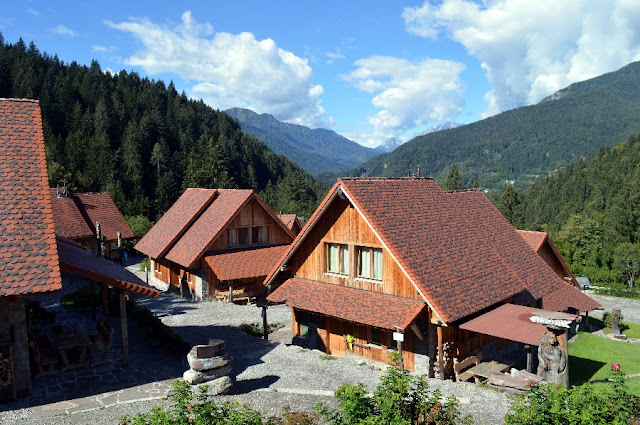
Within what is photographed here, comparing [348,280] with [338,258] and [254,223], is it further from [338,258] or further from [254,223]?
A: [254,223]

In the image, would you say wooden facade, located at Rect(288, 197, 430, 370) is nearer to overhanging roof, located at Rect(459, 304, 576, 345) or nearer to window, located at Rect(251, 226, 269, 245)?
overhanging roof, located at Rect(459, 304, 576, 345)

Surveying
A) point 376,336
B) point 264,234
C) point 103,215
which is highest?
point 103,215

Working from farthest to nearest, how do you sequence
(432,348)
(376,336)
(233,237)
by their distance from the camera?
(233,237) < (376,336) < (432,348)

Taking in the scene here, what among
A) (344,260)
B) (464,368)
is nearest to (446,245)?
(344,260)

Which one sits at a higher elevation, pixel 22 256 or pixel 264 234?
pixel 22 256

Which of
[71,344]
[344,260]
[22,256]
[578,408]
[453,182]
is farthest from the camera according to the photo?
[453,182]

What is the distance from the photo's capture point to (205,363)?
14.2 metres

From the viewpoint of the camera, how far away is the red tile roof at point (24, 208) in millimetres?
12609

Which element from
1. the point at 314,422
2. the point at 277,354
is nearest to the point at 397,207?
the point at 277,354

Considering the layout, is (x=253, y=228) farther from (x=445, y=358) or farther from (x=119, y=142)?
(x=119, y=142)

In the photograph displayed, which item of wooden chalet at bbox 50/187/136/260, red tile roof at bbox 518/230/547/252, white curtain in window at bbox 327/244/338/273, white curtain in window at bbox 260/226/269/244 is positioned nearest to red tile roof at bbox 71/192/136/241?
wooden chalet at bbox 50/187/136/260

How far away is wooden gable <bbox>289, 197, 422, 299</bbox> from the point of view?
17453 millimetres

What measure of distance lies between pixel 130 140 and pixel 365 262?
9169 centimetres

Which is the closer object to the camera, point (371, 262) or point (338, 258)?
point (371, 262)
